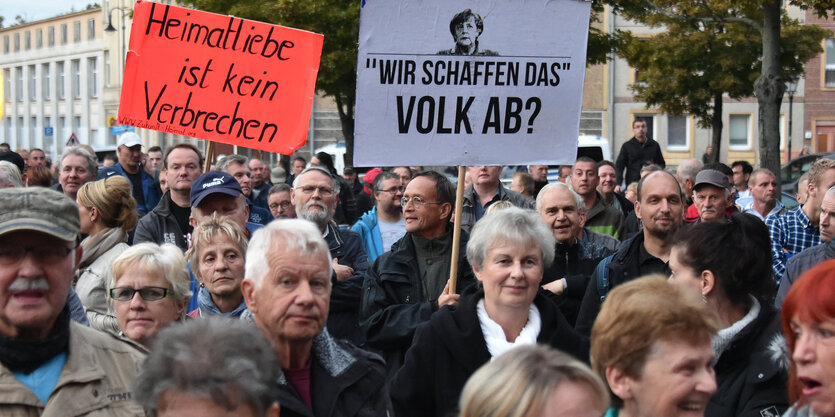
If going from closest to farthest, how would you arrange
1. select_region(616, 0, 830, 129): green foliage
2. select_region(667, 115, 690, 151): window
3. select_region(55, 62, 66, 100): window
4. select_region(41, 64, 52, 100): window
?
select_region(616, 0, 830, 129): green foliage
select_region(667, 115, 690, 151): window
select_region(55, 62, 66, 100): window
select_region(41, 64, 52, 100): window

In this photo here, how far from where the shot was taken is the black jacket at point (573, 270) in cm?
597

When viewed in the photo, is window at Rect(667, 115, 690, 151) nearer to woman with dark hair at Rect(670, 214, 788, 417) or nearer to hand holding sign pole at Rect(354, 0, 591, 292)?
hand holding sign pole at Rect(354, 0, 591, 292)

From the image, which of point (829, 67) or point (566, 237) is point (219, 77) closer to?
point (566, 237)

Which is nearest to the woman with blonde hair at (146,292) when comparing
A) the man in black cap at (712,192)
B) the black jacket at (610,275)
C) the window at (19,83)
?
the black jacket at (610,275)

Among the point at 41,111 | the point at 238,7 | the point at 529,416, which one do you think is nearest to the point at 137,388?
the point at 529,416

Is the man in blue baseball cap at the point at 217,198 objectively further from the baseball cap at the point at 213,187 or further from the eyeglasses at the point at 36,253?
the eyeglasses at the point at 36,253

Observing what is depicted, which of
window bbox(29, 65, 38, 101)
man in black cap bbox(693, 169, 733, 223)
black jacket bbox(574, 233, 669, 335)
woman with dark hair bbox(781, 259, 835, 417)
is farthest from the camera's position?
window bbox(29, 65, 38, 101)

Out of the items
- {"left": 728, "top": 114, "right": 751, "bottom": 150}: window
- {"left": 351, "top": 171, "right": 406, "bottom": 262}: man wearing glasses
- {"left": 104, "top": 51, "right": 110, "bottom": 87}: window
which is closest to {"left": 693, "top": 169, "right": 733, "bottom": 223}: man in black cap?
{"left": 351, "top": 171, "right": 406, "bottom": 262}: man wearing glasses

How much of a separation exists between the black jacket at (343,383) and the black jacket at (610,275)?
6.35 ft

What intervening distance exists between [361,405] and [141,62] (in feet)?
16.0

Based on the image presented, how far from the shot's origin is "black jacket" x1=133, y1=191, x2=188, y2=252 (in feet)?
23.6

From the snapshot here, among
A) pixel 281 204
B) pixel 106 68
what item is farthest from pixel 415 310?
pixel 106 68

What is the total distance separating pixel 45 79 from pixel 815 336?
6909 cm

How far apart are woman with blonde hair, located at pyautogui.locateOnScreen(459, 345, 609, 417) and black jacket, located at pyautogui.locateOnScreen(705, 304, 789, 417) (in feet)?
4.09
